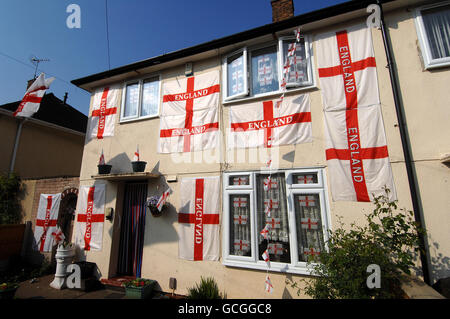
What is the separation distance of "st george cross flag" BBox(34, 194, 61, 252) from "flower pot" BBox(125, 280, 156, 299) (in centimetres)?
417

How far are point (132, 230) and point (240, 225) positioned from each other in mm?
3461

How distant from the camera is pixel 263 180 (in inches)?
199

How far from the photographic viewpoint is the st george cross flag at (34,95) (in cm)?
738

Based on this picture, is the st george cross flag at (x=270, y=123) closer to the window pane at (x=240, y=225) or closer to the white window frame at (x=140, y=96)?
the window pane at (x=240, y=225)

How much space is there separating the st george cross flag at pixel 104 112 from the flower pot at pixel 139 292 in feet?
15.4

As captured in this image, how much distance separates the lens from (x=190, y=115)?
6.12 m

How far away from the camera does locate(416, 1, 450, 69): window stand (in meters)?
4.29

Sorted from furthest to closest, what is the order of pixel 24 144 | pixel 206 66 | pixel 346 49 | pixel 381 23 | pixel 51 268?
pixel 24 144, pixel 51 268, pixel 206 66, pixel 346 49, pixel 381 23

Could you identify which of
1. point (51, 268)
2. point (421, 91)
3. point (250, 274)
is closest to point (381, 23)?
point (421, 91)

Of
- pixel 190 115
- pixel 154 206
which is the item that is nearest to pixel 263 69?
pixel 190 115

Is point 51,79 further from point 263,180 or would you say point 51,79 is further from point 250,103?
point 263,180

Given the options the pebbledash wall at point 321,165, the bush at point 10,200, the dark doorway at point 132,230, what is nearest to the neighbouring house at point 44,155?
the bush at point 10,200

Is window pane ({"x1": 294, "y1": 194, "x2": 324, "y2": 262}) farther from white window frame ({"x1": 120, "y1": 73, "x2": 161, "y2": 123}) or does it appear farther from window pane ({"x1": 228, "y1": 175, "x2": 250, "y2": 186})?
white window frame ({"x1": 120, "y1": 73, "x2": 161, "y2": 123})

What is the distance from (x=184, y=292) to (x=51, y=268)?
16.9 feet
